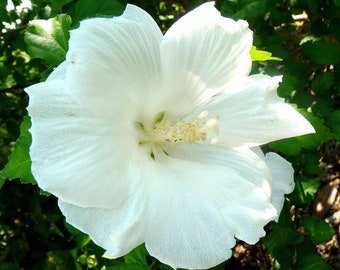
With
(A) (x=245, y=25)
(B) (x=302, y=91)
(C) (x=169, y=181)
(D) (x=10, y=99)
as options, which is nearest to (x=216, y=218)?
(C) (x=169, y=181)

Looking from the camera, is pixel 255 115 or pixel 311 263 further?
pixel 311 263

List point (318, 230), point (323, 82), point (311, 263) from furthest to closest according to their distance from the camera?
point (323, 82)
point (318, 230)
point (311, 263)

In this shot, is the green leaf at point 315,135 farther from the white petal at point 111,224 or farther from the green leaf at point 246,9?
the white petal at point 111,224

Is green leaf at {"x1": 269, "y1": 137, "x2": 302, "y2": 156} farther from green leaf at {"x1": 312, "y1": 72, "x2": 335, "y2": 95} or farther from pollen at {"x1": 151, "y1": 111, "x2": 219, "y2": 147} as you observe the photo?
green leaf at {"x1": 312, "y1": 72, "x2": 335, "y2": 95}

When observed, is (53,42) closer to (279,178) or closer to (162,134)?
(162,134)

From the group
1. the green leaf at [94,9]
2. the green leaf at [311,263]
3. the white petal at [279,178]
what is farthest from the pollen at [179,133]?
the green leaf at [311,263]

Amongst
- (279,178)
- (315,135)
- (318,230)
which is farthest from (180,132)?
(318,230)

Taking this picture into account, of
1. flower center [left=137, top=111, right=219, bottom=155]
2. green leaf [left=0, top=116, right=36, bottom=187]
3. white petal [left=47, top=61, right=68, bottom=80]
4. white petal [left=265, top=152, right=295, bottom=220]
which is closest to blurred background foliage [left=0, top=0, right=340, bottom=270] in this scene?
green leaf [left=0, top=116, right=36, bottom=187]
